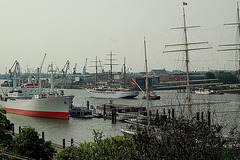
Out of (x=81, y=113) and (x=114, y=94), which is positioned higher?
(x=114, y=94)

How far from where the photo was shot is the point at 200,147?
26.3ft

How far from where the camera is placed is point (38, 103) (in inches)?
1614

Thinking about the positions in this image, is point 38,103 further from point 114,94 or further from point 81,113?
point 114,94

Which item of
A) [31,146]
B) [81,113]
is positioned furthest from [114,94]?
[31,146]

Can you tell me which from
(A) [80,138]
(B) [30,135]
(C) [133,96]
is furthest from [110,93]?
(B) [30,135]

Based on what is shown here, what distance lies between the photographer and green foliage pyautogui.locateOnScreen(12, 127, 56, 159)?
13773 mm

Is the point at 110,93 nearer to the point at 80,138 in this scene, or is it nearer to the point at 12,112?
the point at 12,112

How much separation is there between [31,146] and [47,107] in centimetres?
2661

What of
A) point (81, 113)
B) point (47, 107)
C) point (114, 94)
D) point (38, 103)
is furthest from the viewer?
point (114, 94)

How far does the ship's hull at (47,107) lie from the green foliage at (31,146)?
78.7 ft

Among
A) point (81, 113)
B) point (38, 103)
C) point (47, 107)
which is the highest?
point (38, 103)

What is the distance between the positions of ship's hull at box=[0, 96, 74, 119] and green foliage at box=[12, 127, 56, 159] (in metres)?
24.0

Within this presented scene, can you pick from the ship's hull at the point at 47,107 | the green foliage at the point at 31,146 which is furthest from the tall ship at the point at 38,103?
the green foliage at the point at 31,146

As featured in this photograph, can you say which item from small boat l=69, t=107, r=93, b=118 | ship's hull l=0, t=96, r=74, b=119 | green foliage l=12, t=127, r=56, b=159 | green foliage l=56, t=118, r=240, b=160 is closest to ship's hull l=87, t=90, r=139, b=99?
ship's hull l=0, t=96, r=74, b=119
